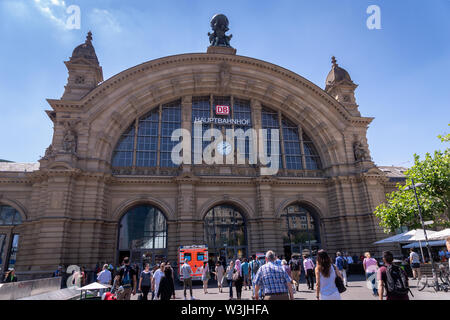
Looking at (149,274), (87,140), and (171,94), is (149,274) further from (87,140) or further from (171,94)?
(171,94)

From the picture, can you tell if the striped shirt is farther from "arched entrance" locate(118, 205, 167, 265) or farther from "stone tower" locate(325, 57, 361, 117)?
"stone tower" locate(325, 57, 361, 117)

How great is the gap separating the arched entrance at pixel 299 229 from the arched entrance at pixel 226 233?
4648 millimetres

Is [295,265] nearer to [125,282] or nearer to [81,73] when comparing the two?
[125,282]

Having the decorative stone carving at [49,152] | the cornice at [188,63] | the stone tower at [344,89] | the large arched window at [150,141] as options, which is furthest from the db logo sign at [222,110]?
the decorative stone carving at [49,152]

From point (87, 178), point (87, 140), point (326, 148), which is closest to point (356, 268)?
point (326, 148)

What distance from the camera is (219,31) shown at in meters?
35.7

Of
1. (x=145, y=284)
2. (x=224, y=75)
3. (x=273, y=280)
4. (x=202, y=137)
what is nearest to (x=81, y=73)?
(x=202, y=137)

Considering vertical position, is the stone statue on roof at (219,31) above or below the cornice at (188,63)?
above

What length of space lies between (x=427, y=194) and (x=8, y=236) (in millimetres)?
34477

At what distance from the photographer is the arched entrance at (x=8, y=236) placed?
24.5 m

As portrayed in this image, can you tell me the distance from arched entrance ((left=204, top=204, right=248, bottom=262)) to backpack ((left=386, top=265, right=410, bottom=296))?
2208cm

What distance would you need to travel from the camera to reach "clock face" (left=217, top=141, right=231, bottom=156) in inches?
1190

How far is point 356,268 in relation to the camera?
23.9 meters

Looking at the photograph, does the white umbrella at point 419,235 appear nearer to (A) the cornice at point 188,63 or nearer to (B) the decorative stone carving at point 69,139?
(A) the cornice at point 188,63
